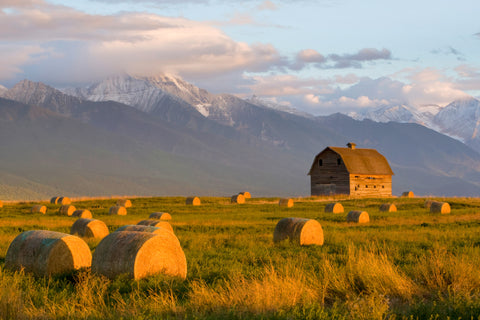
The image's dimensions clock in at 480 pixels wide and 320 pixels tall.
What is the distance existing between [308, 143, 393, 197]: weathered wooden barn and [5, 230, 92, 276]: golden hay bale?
6275 centimetres

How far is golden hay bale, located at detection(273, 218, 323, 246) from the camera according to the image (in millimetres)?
22625

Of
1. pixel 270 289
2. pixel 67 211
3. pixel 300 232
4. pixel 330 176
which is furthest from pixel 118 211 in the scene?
pixel 330 176

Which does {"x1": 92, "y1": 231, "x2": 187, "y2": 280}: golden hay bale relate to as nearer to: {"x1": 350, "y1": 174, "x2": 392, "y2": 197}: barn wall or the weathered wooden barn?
the weathered wooden barn

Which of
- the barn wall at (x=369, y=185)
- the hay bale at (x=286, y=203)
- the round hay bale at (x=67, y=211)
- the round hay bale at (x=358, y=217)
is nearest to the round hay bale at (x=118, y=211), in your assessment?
the round hay bale at (x=67, y=211)

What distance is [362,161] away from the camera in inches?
3172

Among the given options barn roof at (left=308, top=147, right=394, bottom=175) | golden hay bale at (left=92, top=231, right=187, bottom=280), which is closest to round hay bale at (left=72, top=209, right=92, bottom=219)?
golden hay bale at (left=92, top=231, right=187, bottom=280)

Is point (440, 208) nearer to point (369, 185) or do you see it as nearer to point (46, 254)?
point (46, 254)

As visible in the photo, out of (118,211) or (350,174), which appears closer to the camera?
(118,211)

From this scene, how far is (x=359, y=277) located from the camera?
46.7 feet

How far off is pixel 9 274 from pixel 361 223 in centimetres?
2189

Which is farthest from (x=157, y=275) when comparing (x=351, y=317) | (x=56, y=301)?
(x=351, y=317)

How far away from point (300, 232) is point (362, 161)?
5979 cm

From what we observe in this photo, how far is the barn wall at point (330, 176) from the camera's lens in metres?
77.4

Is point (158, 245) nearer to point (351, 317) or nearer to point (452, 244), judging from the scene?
point (351, 317)
